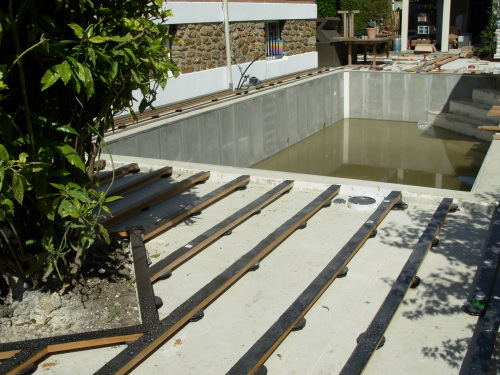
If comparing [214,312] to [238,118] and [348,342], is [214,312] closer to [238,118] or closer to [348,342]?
[348,342]

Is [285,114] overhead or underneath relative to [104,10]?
underneath

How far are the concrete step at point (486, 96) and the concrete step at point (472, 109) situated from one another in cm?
15

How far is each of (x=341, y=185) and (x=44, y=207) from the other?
3924 mm

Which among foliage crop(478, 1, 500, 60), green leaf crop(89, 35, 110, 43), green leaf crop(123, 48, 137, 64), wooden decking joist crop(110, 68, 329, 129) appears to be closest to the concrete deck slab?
green leaf crop(123, 48, 137, 64)

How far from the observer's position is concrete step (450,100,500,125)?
1622cm

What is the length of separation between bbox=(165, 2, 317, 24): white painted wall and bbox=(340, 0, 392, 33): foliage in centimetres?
688

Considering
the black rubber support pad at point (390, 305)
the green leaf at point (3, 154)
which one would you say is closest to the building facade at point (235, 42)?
the black rubber support pad at point (390, 305)

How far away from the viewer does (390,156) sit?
625 inches

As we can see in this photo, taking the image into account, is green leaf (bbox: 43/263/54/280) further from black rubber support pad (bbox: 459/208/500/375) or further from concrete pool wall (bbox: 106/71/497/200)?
concrete pool wall (bbox: 106/71/497/200)

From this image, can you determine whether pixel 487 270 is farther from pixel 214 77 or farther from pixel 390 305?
pixel 214 77

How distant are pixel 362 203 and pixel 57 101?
360 centimetres

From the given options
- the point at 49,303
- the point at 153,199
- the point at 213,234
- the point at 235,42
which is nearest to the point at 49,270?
the point at 49,303

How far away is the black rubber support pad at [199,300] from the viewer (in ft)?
11.8

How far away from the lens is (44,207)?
3.69 meters
